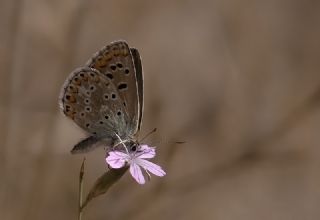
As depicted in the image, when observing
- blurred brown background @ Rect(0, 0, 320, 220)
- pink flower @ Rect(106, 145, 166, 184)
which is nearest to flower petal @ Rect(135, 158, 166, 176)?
pink flower @ Rect(106, 145, 166, 184)

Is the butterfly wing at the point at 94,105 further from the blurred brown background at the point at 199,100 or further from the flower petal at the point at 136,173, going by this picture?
the blurred brown background at the point at 199,100

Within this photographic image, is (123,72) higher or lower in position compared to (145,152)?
higher

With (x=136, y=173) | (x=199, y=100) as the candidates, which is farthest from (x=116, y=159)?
(x=199, y=100)

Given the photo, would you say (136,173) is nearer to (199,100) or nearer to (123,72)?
(123,72)

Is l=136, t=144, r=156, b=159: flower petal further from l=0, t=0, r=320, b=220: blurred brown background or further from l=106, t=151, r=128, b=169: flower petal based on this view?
l=0, t=0, r=320, b=220: blurred brown background

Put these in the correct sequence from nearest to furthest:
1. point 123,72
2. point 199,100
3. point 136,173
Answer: point 136,173
point 123,72
point 199,100

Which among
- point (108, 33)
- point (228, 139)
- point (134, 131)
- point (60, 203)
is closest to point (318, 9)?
point (228, 139)
